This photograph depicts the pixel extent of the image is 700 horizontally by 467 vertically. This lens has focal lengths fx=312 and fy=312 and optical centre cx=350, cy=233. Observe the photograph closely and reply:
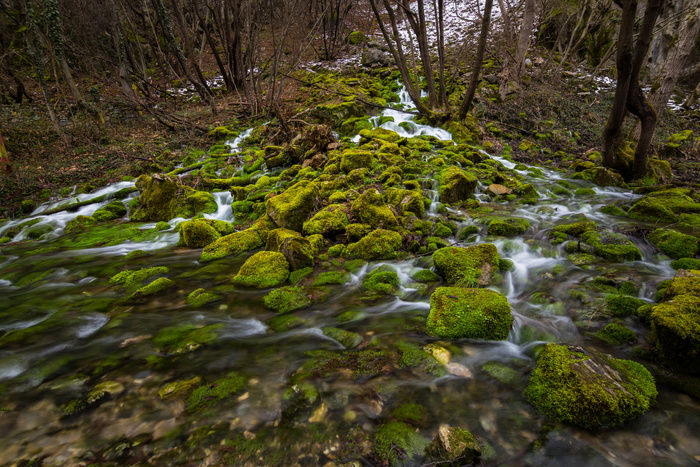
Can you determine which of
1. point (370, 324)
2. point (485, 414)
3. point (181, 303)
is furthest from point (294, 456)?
point (181, 303)

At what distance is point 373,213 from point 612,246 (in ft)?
11.6

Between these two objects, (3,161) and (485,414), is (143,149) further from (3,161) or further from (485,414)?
(485,414)

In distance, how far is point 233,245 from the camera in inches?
226

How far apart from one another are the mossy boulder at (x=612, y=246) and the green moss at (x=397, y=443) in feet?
12.9

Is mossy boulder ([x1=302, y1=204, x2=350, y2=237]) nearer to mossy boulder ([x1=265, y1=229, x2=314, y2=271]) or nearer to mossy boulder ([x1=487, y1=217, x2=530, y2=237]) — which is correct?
mossy boulder ([x1=265, y1=229, x2=314, y2=271])

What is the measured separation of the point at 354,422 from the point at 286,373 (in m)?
0.79

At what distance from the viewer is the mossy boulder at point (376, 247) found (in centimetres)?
501

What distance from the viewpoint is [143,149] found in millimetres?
12891

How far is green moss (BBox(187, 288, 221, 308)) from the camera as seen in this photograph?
13.2 ft

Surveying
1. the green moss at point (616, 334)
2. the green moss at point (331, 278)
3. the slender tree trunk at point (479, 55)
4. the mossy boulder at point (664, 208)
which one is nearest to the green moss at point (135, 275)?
the green moss at point (331, 278)

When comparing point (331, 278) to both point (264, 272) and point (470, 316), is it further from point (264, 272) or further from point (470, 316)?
point (470, 316)

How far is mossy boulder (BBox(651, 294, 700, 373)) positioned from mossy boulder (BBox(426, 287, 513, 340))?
110 centimetres

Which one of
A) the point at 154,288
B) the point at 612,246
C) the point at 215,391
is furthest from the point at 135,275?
the point at 612,246

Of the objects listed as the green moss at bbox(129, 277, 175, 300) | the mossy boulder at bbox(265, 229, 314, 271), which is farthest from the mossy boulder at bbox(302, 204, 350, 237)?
the green moss at bbox(129, 277, 175, 300)
